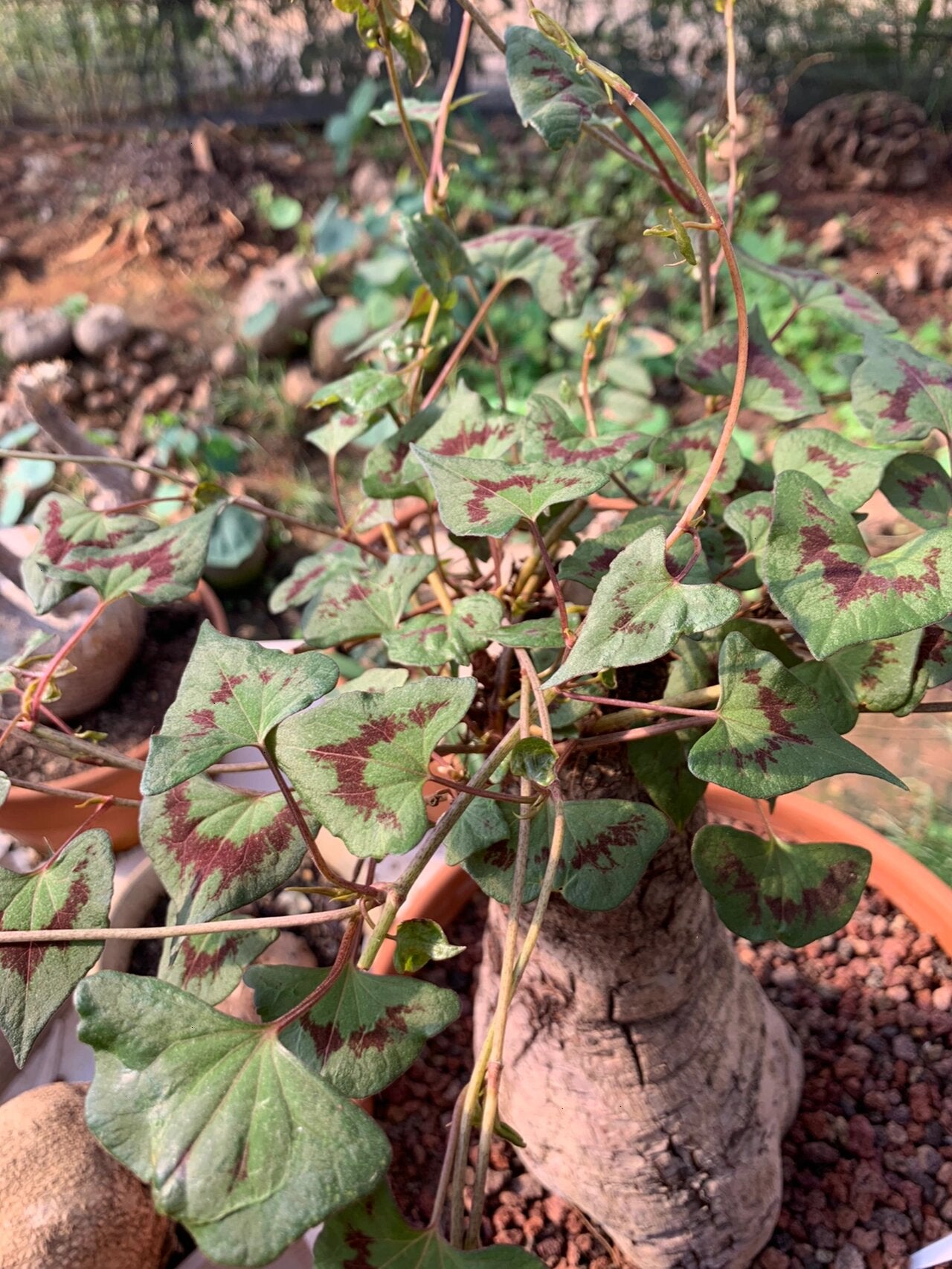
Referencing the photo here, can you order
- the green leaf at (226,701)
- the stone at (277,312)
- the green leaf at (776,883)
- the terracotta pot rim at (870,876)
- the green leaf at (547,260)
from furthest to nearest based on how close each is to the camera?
1. the stone at (277,312)
2. the terracotta pot rim at (870,876)
3. the green leaf at (547,260)
4. the green leaf at (776,883)
5. the green leaf at (226,701)

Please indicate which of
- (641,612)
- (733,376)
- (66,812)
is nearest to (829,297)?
(733,376)

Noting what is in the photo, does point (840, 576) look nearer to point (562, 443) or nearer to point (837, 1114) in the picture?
point (562, 443)

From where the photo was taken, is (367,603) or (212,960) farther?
(367,603)

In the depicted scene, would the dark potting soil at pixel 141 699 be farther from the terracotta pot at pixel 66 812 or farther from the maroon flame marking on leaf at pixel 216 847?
the maroon flame marking on leaf at pixel 216 847

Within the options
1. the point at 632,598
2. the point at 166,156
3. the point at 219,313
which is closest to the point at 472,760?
the point at 632,598

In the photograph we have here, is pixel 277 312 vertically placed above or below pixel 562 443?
below

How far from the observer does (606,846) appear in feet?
2.03

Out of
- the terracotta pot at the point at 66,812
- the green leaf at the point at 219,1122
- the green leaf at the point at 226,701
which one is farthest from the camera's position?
the terracotta pot at the point at 66,812

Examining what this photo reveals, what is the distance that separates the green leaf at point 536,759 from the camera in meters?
0.53

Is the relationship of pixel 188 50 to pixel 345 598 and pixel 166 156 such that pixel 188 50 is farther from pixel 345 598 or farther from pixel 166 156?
pixel 345 598

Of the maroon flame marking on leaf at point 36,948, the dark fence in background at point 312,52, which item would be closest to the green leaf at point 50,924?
the maroon flame marking on leaf at point 36,948

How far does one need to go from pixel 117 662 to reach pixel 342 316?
4.17 feet

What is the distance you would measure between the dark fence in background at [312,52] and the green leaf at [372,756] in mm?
3070

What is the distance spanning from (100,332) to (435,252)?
85.7 inches
